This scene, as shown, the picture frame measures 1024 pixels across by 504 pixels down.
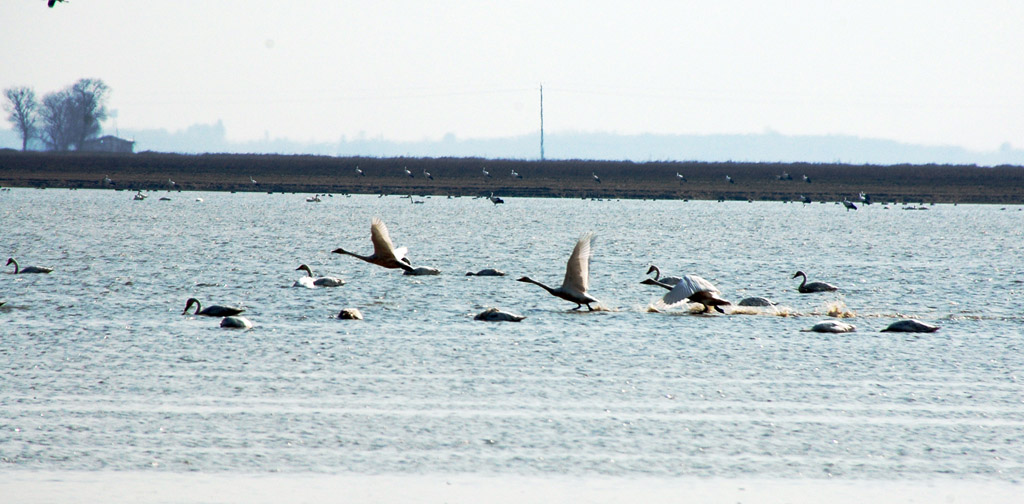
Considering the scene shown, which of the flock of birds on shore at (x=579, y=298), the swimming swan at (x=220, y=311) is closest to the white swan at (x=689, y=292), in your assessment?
the flock of birds on shore at (x=579, y=298)

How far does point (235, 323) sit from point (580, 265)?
646cm

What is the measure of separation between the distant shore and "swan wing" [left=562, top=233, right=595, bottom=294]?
79573 millimetres

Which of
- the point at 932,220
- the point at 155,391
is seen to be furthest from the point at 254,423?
the point at 932,220

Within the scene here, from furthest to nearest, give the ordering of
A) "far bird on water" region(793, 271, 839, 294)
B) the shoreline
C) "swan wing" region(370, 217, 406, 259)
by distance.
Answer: "far bird on water" region(793, 271, 839, 294) < "swan wing" region(370, 217, 406, 259) < the shoreline

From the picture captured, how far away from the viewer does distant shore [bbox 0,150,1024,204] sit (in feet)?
335

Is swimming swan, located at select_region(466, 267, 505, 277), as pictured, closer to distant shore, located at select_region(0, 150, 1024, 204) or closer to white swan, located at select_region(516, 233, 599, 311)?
white swan, located at select_region(516, 233, 599, 311)

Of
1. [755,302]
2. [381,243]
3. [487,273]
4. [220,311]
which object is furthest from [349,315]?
[487,273]

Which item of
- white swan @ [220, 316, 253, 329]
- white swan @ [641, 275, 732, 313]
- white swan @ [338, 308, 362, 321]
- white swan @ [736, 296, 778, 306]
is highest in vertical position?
white swan @ [641, 275, 732, 313]

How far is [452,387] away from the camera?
13.4 metres

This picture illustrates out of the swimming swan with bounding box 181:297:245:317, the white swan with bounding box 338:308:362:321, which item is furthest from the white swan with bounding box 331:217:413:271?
the swimming swan with bounding box 181:297:245:317

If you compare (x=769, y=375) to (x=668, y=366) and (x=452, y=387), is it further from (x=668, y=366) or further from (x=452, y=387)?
(x=452, y=387)

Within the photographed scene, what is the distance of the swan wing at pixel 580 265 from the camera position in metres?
19.9

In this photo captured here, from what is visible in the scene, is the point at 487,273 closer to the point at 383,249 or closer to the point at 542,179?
the point at 383,249

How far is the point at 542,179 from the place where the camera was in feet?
347
